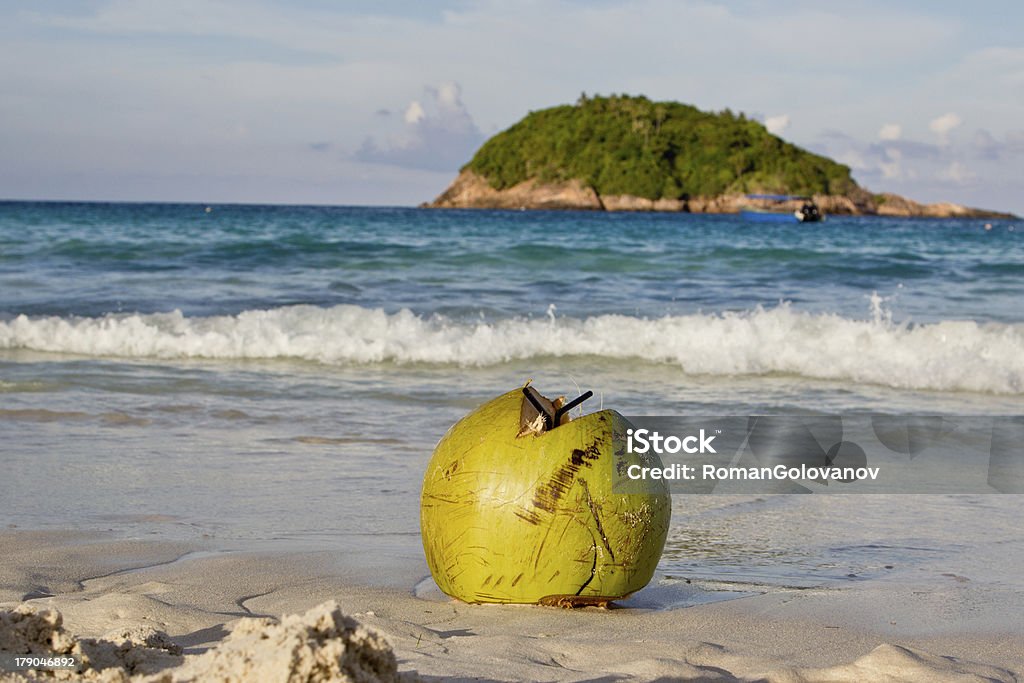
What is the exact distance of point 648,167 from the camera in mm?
105938

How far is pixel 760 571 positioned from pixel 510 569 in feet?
4.26

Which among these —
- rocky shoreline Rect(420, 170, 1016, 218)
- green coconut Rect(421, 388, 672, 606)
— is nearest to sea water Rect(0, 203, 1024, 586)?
green coconut Rect(421, 388, 672, 606)

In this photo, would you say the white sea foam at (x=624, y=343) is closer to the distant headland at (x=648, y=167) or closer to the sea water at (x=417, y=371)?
the sea water at (x=417, y=371)

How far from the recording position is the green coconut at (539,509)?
11.8ft

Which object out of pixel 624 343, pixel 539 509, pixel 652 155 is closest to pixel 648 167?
pixel 652 155

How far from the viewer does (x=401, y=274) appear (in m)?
19.1

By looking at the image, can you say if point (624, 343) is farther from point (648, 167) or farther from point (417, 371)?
point (648, 167)

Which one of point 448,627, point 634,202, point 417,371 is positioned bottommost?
point 448,627

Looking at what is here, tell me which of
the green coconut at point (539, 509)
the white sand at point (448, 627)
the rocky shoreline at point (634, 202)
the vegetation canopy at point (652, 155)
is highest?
the vegetation canopy at point (652, 155)

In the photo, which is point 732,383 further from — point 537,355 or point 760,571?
point 760,571

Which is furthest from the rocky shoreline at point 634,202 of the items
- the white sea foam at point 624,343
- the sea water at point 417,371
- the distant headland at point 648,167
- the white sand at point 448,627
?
the white sand at point 448,627

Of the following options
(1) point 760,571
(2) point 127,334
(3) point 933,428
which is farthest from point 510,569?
(2) point 127,334

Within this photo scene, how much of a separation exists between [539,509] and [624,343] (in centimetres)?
796

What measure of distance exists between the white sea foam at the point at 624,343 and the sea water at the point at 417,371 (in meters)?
0.03
